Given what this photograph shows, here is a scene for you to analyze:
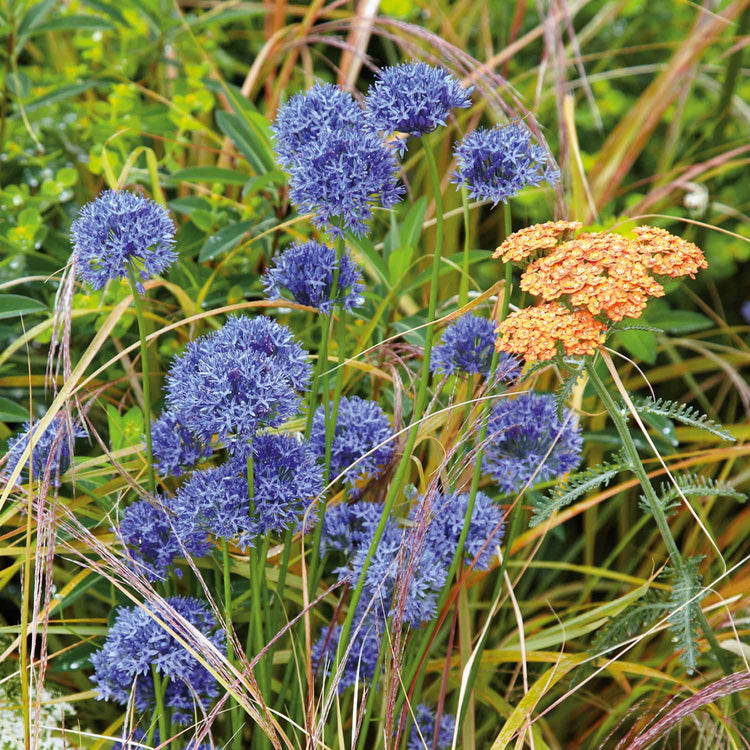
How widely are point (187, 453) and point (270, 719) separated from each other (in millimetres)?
A: 361

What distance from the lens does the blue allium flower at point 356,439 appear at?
1.26 m

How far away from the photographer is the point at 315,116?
1.11 metres

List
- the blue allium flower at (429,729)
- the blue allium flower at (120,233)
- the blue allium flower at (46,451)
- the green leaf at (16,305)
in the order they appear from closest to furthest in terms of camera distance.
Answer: the blue allium flower at (120,233)
the blue allium flower at (46,451)
the blue allium flower at (429,729)
the green leaf at (16,305)

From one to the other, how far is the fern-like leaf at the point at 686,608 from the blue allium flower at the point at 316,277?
569 mm

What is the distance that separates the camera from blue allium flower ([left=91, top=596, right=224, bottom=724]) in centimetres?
112

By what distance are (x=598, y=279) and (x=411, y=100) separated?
0.31m

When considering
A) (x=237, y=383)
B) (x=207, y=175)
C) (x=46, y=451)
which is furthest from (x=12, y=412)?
(x=237, y=383)

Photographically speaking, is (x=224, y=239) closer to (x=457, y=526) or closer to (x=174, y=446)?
(x=174, y=446)

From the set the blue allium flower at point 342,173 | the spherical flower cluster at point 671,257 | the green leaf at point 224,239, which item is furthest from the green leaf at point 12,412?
the spherical flower cluster at point 671,257

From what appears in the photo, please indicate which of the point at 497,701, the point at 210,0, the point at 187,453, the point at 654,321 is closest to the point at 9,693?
the point at 187,453

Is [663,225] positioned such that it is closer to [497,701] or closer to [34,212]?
[497,701]

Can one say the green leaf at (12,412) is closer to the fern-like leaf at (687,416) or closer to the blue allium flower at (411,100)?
the blue allium flower at (411,100)

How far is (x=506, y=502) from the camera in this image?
188 cm

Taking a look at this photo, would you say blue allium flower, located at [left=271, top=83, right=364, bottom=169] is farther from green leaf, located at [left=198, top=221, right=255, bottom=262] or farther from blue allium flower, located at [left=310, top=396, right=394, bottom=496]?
green leaf, located at [left=198, top=221, right=255, bottom=262]
